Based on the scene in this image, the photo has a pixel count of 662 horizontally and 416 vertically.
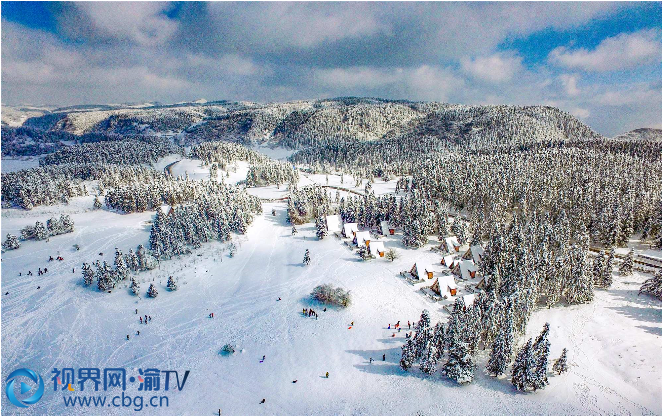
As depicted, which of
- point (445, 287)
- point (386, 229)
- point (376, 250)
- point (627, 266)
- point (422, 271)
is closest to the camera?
point (445, 287)

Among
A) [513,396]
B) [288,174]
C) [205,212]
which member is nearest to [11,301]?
[205,212]

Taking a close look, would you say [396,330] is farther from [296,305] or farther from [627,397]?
[627,397]

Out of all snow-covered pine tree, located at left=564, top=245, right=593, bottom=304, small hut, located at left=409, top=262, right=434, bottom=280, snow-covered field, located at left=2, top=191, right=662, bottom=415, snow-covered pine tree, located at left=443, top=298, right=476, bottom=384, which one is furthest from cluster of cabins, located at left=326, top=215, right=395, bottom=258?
snow-covered pine tree, located at left=564, top=245, right=593, bottom=304

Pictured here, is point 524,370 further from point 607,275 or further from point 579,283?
point 607,275

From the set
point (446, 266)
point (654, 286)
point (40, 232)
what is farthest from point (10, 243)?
point (654, 286)

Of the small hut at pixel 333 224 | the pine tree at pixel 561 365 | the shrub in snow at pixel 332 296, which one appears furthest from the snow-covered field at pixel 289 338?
the small hut at pixel 333 224
